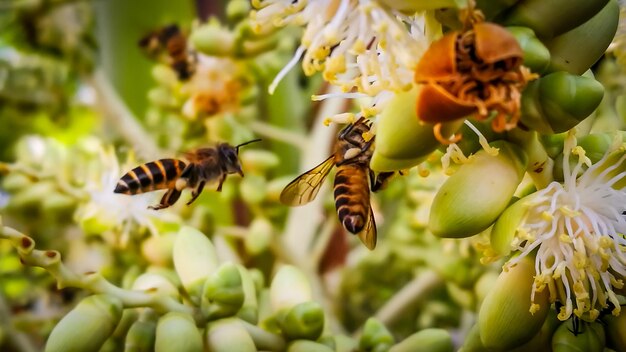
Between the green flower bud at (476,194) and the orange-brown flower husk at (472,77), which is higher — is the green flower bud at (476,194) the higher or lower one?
the lower one

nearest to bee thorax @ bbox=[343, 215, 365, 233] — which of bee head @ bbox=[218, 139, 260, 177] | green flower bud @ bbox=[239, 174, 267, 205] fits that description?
bee head @ bbox=[218, 139, 260, 177]

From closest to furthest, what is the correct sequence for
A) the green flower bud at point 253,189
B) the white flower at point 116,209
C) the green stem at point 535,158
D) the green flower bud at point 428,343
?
the green stem at point 535,158 → the green flower bud at point 428,343 → the white flower at point 116,209 → the green flower bud at point 253,189

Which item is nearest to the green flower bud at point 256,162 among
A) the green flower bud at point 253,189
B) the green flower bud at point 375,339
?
the green flower bud at point 253,189

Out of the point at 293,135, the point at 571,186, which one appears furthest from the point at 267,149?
the point at 571,186

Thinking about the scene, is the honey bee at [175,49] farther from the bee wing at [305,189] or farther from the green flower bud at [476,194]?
the green flower bud at [476,194]

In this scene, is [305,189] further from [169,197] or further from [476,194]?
[476,194]

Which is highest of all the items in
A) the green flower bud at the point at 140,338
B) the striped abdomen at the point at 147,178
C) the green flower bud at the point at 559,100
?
the green flower bud at the point at 559,100
